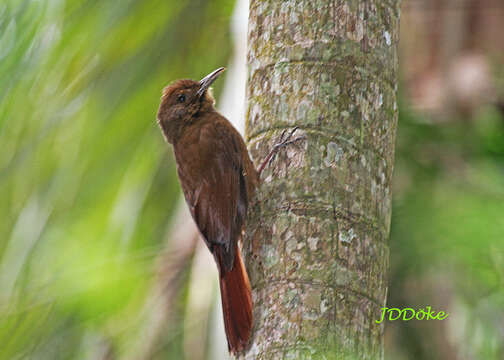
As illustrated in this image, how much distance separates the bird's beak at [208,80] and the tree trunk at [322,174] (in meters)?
0.65

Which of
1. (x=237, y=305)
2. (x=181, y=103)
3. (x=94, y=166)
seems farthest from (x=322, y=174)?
(x=181, y=103)

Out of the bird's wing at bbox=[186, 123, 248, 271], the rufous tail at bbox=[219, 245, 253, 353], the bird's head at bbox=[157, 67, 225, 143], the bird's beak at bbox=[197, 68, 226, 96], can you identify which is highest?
the bird's beak at bbox=[197, 68, 226, 96]

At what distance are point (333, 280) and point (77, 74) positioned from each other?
4.96 feet

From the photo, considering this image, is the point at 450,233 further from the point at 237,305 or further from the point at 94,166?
the point at 94,166

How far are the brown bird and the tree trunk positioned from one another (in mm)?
209

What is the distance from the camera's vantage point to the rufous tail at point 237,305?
7.74 feet

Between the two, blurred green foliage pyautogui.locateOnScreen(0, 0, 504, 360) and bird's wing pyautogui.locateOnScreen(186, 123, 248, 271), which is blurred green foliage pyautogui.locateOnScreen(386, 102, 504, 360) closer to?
blurred green foliage pyautogui.locateOnScreen(0, 0, 504, 360)

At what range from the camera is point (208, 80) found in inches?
137

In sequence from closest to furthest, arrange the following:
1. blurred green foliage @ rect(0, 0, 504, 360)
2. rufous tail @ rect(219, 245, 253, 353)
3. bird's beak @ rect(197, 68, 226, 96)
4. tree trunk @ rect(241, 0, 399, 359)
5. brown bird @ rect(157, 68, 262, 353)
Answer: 1. tree trunk @ rect(241, 0, 399, 359)
2. rufous tail @ rect(219, 245, 253, 353)
3. blurred green foliage @ rect(0, 0, 504, 360)
4. brown bird @ rect(157, 68, 262, 353)
5. bird's beak @ rect(197, 68, 226, 96)

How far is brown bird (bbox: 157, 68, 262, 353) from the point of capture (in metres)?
2.74

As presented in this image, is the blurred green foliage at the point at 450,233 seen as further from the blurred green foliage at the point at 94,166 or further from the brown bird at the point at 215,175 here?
the brown bird at the point at 215,175

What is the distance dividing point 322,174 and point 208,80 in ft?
4.06

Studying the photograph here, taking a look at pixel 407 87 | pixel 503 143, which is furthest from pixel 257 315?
pixel 407 87

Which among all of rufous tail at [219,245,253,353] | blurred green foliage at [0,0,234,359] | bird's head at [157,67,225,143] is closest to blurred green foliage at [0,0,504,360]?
blurred green foliage at [0,0,234,359]
